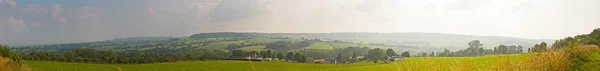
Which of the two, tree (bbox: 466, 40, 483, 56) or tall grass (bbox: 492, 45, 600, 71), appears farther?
tree (bbox: 466, 40, 483, 56)

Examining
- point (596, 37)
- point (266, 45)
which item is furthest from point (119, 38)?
point (596, 37)

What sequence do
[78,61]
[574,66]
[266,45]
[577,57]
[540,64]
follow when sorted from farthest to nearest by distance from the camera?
[266,45] < [78,61] < [577,57] < [574,66] < [540,64]

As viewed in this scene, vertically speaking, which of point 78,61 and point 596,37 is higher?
point 596,37

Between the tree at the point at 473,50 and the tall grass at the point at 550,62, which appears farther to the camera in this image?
the tree at the point at 473,50

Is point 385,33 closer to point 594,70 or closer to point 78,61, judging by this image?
point 78,61

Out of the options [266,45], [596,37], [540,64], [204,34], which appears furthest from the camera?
[204,34]

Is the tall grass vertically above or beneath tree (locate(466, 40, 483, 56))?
above

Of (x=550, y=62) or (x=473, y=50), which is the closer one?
(x=550, y=62)

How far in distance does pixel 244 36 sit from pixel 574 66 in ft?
400

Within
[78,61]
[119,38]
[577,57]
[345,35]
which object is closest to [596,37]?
[577,57]

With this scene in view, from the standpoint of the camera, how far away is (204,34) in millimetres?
136625

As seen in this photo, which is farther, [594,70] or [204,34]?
[204,34]

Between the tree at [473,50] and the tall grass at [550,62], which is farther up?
the tall grass at [550,62]

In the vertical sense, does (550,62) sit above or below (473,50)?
above
